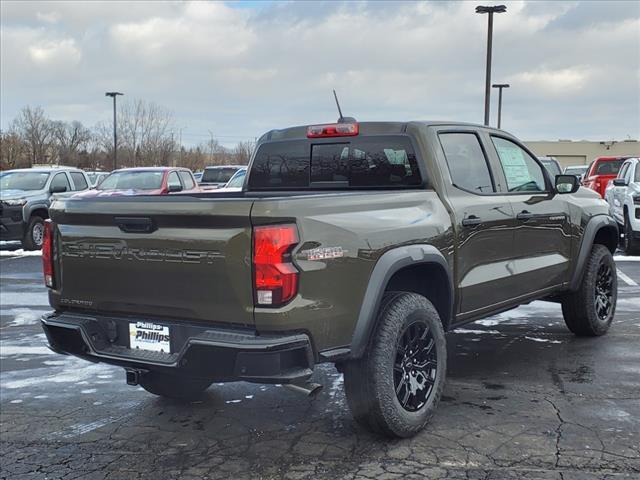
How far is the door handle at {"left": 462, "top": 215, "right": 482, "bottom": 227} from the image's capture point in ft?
14.4

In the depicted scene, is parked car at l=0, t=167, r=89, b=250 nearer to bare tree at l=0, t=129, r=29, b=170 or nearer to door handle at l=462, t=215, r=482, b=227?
door handle at l=462, t=215, r=482, b=227

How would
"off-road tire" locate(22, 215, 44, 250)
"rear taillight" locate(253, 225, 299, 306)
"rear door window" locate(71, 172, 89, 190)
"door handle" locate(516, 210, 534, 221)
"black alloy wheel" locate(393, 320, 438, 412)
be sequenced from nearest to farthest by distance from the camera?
1. "rear taillight" locate(253, 225, 299, 306)
2. "black alloy wheel" locate(393, 320, 438, 412)
3. "door handle" locate(516, 210, 534, 221)
4. "off-road tire" locate(22, 215, 44, 250)
5. "rear door window" locate(71, 172, 89, 190)

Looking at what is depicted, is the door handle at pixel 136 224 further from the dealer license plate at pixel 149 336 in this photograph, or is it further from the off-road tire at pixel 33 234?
the off-road tire at pixel 33 234

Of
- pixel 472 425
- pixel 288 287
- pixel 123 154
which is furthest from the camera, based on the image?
pixel 123 154

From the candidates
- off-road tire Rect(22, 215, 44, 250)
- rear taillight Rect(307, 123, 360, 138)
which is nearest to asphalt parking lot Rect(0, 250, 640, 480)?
rear taillight Rect(307, 123, 360, 138)

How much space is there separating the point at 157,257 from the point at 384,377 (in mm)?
1383

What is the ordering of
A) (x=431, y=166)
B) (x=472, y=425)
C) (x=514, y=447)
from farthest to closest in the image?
(x=431, y=166)
(x=472, y=425)
(x=514, y=447)

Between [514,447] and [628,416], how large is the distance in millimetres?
945

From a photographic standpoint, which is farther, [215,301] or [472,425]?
[472,425]

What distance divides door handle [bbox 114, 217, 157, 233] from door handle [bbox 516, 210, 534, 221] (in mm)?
2775

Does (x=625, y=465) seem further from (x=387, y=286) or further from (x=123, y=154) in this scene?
(x=123, y=154)

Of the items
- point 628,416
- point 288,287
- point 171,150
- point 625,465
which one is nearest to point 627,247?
point 628,416

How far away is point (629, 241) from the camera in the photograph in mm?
12422

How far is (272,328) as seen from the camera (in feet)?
10.6
